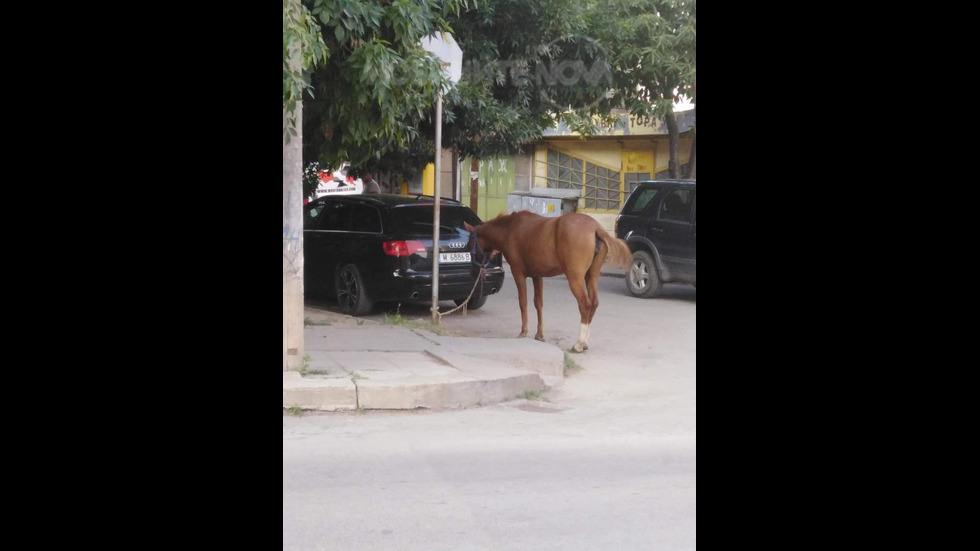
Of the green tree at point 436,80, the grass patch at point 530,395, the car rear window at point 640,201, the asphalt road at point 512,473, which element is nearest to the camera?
the asphalt road at point 512,473

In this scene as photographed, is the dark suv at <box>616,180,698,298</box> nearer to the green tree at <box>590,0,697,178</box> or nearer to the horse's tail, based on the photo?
the green tree at <box>590,0,697,178</box>

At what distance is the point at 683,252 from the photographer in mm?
13734

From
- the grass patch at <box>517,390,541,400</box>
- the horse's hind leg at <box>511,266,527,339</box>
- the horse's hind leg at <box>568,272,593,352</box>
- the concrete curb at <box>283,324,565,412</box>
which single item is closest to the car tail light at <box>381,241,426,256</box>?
the concrete curb at <box>283,324,565,412</box>

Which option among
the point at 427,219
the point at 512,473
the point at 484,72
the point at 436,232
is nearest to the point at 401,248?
the point at 427,219

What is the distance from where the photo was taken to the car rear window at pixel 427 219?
11.2 m

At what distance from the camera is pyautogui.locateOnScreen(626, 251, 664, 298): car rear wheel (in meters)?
14.1

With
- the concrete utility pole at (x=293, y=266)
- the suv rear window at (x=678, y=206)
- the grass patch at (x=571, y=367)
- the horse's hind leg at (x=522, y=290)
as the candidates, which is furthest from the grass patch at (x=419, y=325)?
the suv rear window at (x=678, y=206)

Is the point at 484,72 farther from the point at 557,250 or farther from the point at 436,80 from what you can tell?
the point at 436,80

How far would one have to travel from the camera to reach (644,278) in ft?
47.0

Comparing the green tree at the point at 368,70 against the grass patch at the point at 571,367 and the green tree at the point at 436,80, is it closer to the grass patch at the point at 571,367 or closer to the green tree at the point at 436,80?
the green tree at the point at 436,80

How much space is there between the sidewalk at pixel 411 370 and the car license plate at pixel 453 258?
1469 millimetres
